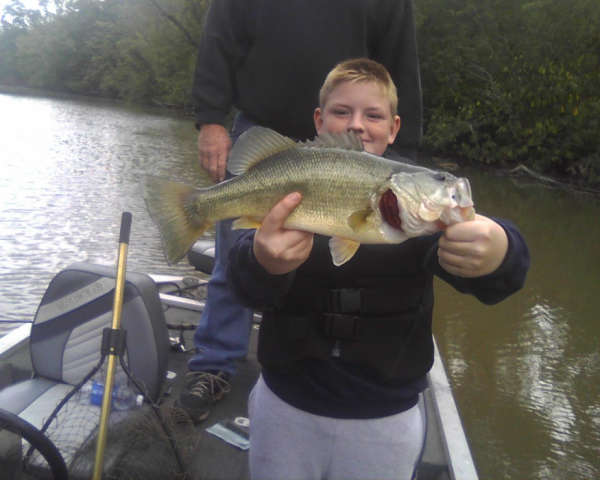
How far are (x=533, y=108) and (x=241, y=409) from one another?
65.2 ft

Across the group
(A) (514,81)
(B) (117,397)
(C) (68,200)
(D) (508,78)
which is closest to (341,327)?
(B) (117,397)

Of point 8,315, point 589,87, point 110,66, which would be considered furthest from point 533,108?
point 110,66

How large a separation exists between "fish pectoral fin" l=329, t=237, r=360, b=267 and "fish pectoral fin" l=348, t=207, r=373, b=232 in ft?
Result: 0.22

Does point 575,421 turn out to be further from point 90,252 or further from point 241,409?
point 90,252

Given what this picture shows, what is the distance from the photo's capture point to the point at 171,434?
6.98ft

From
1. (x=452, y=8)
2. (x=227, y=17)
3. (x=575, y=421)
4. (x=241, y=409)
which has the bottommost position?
(x=575, y=421)

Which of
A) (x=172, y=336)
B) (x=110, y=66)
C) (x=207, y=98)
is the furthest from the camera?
(x=110, y=66)

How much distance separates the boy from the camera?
1.76 meters

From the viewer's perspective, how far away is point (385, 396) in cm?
179

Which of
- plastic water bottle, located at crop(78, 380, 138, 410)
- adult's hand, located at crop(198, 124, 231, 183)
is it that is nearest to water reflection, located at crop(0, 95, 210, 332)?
plastic water bottle, located at crop(78, 380, 138, 410)

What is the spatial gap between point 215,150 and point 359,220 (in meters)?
1.29

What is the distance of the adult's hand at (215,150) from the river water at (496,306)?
0.42 meters

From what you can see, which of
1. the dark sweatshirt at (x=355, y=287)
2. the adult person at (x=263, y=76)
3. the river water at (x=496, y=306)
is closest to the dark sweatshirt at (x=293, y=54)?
the adult person at (x=263, y=76)

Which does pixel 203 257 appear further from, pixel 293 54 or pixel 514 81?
pixel 514 81
